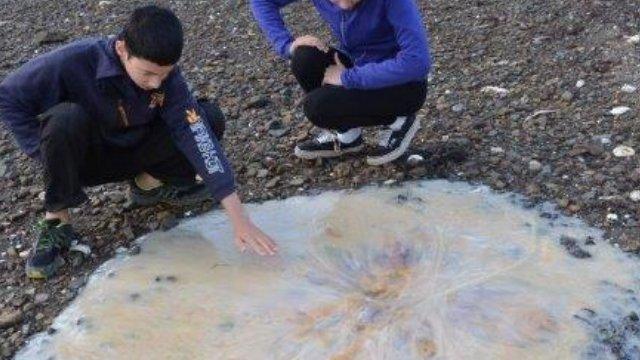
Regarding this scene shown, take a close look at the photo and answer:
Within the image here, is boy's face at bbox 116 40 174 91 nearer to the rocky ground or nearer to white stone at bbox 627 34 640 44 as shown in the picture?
the rocky ground

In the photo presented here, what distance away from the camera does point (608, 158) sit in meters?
3.29

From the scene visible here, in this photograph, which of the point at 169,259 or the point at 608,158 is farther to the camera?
the point at 608,158

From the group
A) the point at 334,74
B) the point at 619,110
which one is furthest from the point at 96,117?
the point at 619,110

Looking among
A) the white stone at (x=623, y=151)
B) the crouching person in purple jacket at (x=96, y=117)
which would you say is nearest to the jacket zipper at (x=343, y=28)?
the crouching person in purple jacket at (x=96, y=117)

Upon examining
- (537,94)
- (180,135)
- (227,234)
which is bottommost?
(537,94)

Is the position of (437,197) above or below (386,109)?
below

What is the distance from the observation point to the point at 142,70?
2.65m

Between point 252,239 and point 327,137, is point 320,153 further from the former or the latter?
point 252,239

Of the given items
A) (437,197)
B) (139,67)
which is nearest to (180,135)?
(139,67)

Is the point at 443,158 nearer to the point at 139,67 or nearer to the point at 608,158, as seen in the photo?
the point at 608,158

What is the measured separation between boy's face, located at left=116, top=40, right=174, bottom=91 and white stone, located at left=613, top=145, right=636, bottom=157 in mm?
1936

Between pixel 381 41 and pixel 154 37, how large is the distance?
1.09 m

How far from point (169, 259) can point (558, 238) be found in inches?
57.6

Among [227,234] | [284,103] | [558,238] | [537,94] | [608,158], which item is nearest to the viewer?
[558,238]
